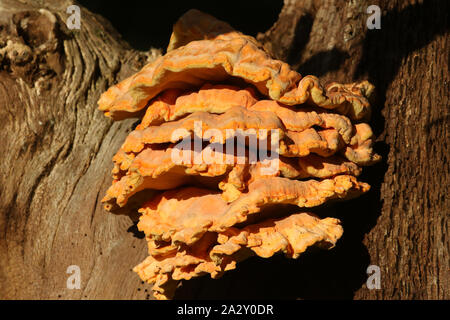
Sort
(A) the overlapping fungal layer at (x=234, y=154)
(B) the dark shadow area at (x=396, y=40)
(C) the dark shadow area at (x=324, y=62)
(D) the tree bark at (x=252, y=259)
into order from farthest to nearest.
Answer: (C) the dark shadow area at (x=324, y=62), (B) the dark shadow area at (x=396, y=40), (D) the tree bark at (x=252, y=259), (A) the overlapping fungal layer at (x=234, y=154)

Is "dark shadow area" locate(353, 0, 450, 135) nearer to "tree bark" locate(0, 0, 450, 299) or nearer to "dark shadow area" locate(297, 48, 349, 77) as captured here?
"tree bark" locate(0, 0, 450, 299)

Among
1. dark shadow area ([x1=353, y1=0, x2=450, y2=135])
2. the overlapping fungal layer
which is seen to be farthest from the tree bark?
the overlapping fungal layer

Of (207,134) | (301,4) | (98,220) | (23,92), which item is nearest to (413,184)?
(207,134)

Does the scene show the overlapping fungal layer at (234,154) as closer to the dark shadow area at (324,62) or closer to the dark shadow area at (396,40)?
the dark shadow area at (396,40)

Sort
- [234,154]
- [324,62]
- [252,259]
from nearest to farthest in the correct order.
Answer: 1. [234,154]
2. [252,259]
3. [324,62]

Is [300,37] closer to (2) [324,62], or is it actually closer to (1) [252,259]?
(2) [324,62]

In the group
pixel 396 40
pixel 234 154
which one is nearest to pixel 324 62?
pixel 396 40

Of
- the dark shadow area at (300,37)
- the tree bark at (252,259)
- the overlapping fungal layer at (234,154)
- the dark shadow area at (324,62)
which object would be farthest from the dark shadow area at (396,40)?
the dark shadow area at (300,37)
